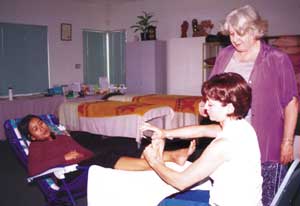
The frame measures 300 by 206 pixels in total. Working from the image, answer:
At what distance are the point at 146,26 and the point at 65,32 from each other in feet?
5.26

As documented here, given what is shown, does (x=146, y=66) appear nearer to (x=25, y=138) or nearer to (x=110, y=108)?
(x=110, y=108)

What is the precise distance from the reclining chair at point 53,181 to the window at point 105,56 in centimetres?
454

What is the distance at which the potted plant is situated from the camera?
22.5 ft

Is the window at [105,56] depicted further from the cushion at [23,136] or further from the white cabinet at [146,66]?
the cushion at [23,136]

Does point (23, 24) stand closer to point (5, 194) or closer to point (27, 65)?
point (27, 65)

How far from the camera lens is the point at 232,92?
4.20 ft

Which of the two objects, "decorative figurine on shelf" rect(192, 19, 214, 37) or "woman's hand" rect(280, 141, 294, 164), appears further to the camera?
"decorative figurine on shelf" rect(192, 19, 214, 37)

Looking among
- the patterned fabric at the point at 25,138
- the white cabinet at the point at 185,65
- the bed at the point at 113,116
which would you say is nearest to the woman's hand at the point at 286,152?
the patterned fabric at the point at 25,138

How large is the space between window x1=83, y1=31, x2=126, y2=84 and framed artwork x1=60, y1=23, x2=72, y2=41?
540 millimetres

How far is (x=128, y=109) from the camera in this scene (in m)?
4.33

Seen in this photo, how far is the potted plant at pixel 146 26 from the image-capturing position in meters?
6.86

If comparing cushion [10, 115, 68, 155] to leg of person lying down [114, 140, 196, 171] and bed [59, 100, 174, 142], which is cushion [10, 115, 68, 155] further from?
bed [59, 100, 174, 142]

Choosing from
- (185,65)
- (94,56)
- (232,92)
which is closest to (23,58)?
(94,56)

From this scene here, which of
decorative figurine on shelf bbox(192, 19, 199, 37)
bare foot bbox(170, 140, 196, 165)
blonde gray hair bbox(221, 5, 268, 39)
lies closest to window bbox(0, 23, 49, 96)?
decorative figurine on shelf bbox(192, 19, 199, 37)
